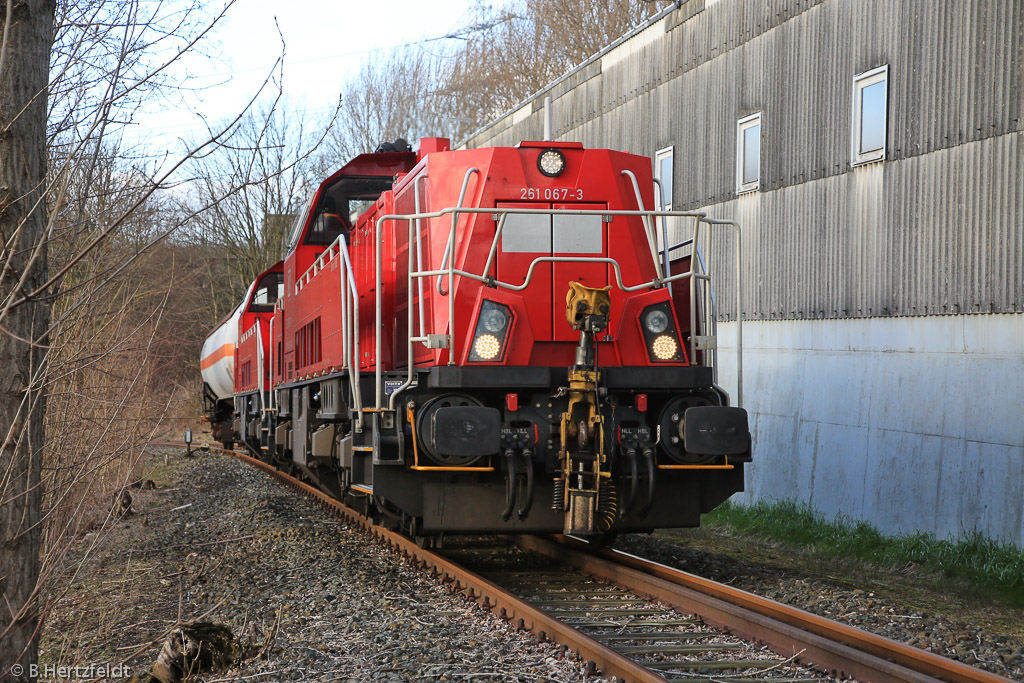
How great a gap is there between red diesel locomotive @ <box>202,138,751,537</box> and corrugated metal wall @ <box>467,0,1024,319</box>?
3.03 meters

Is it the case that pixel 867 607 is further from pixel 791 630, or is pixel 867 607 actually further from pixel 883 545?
pixel 883 545

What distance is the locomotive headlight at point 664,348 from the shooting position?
276 inches

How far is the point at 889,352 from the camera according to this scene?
389 inches

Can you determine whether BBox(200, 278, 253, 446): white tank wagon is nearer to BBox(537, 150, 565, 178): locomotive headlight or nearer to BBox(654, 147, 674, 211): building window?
BBox(654, 147, 674, 211): building window

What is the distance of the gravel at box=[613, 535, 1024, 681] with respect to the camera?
5234 mm

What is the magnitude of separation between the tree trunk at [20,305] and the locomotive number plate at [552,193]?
380cm

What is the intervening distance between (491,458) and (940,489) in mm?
4804

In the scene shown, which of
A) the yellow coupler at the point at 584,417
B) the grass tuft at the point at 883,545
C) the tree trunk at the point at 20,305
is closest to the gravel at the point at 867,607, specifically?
the grass tuft at the point at 883,545

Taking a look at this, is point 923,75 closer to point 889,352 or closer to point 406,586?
point 889,352

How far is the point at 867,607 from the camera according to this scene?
629cm

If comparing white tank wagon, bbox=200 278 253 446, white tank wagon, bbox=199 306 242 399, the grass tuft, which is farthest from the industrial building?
white tank wagon, bbox=199 306 242 399

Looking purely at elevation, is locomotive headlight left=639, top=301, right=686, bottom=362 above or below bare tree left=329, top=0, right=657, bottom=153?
below

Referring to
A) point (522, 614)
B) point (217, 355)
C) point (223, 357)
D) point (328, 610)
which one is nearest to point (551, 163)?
point (522, 614)

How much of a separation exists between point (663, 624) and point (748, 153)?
27.8 feet
